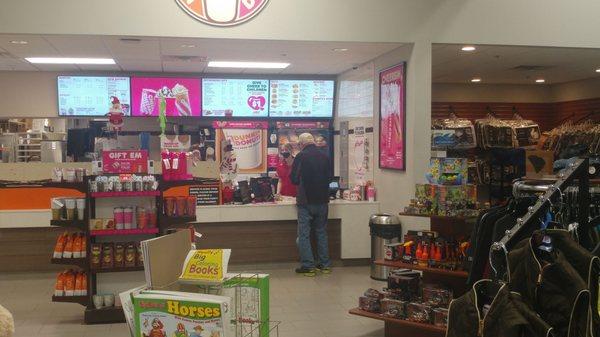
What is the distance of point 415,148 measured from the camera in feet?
23.4

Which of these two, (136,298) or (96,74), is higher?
(96,74)

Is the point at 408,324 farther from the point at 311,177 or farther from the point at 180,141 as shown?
the point at 180,141

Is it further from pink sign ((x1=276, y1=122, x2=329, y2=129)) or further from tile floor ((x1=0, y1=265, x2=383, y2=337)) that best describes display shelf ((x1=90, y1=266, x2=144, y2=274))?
pink sign ((x1=276, y1=122, x2=329, y2=129))

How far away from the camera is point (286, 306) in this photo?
6.68 metres

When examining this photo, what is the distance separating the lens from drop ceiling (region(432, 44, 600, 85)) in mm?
7898

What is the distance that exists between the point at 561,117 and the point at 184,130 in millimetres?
6819

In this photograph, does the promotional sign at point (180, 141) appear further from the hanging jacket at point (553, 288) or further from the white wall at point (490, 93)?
the hanging jacket at point (553, 288)

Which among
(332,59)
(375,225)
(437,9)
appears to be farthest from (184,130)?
(437,9)

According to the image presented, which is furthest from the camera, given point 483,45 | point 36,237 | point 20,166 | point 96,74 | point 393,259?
point 96,74

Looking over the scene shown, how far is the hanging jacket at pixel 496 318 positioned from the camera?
7.37ft

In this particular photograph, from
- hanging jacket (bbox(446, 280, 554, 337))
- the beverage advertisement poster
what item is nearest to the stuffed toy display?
hanging jacket (bbox(446, 280, 554, 337))

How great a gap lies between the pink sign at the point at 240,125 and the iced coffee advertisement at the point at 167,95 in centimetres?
40

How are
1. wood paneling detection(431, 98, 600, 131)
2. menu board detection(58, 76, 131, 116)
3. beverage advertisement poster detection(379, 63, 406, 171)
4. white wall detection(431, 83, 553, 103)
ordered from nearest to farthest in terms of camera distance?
beverage advertisement poster detection(379, 63, 406, 171)
menu board detection(58, 76, 131, 116)
wood paneling detection(431, 98, 600, 131)
white wall detection(431, 83, 553, 103)

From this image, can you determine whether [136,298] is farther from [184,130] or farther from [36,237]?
[184,130]
